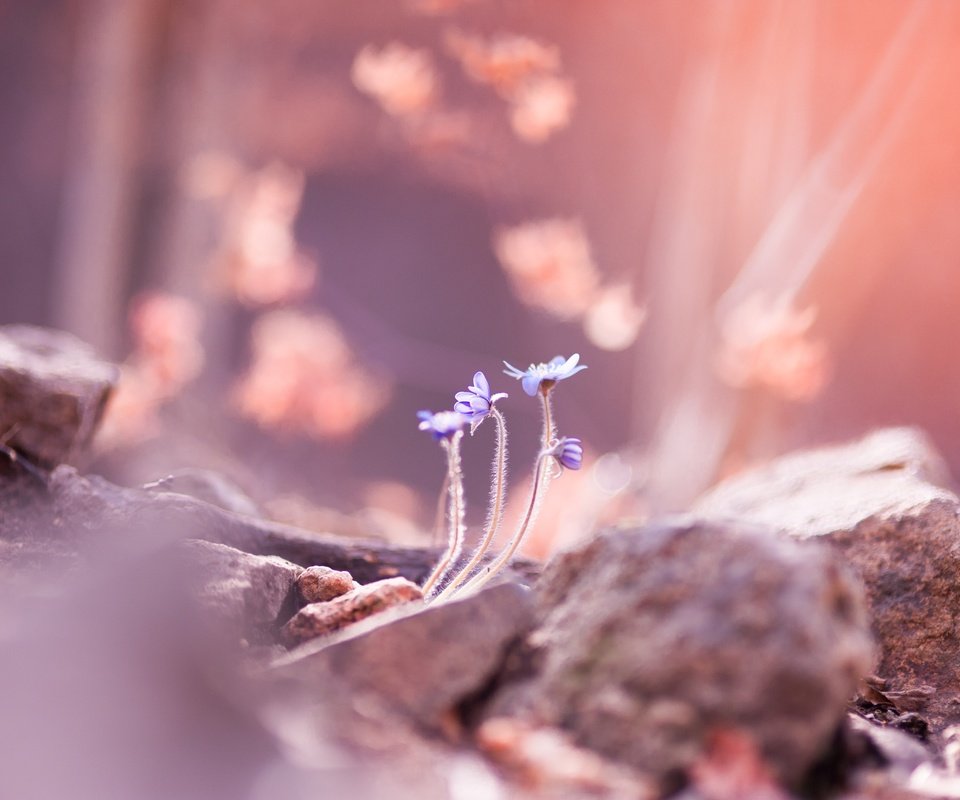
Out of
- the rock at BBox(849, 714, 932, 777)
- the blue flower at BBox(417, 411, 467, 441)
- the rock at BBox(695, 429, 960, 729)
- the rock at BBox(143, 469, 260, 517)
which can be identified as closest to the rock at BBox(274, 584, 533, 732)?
the blue flower at BBox(417, 411, 467, 441)

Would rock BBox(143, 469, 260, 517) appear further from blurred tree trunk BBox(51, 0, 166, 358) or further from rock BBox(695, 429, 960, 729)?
blurred tree trunk BBox(51, 0, 166, 358)

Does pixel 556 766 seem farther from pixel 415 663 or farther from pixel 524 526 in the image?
pixel 524 526

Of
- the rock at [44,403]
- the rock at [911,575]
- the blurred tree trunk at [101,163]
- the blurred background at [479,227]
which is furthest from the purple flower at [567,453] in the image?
the blurred tree trunk at [101,163]

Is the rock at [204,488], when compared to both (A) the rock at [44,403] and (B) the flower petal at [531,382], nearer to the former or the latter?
(A) the rock at [44,403]

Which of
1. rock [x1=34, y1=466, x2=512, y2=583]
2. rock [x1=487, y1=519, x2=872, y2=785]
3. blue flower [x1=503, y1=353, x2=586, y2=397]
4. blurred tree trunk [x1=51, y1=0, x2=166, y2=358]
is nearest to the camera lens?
rock [x1=487, y1=519, x2=872, y2=785]

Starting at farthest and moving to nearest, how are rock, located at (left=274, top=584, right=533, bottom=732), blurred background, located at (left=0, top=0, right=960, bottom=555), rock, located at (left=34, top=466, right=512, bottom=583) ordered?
blurred background, located at (left=0, top=0, right=960, bottom=555), rock, located at (left=34, top=466, right=512, bottom=583), rock, located at (left=274, top=584, right=533, bottom=732)

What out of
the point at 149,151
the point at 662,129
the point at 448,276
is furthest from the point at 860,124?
the point at 149,151

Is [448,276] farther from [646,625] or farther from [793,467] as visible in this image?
[646,625]
